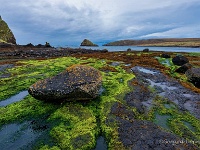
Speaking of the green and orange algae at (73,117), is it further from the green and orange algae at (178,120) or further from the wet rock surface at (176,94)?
the wet rock surface at (176,94)

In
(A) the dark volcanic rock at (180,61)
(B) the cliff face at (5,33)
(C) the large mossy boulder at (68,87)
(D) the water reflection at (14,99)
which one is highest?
(B) the cliff face at (5,33)

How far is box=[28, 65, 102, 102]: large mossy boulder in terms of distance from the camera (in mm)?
13688

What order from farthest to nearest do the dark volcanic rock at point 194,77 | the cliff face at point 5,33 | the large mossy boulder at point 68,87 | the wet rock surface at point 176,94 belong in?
the cliff face at point 5,33 → the dark volcanic rock at point 194,77 → the wet rock surface at point 176,94 → the large mossy boulder at point 68,87

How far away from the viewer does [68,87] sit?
45.4ft

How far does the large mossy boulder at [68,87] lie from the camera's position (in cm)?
1369

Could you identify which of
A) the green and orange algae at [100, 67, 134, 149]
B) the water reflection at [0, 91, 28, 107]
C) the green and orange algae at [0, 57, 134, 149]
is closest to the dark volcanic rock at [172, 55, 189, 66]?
the green and orange algae at [100, 67, 134, 149]

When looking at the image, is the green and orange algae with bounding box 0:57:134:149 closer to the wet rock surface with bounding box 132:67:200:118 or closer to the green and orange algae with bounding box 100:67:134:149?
the green and orange algae with bounding box 100:67:134:149

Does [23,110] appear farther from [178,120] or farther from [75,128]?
[178,120]

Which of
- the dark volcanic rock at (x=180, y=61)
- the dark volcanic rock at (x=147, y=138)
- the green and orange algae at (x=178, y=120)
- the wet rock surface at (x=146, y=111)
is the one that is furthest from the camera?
the dark volcanic rock at (x=180, y=61)

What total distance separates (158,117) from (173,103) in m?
3.47

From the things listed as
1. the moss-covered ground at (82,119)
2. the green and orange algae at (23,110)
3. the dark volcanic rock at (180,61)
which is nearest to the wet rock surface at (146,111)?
the moss-covered ground at (82,119)

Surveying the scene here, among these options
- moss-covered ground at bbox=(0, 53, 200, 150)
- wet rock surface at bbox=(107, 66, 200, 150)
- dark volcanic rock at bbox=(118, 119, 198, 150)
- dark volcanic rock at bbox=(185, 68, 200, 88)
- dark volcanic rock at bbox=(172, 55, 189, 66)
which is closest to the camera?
dark volcanic rock at bbox=(118, 119, 198, 150)

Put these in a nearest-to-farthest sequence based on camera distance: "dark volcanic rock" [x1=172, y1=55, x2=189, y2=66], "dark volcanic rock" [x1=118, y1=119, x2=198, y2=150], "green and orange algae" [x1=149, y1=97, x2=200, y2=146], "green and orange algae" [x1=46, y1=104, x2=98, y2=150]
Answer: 1. "dark volcanic rock" [x1=118, y1=119, x2=198, y2=150]
2. "green and orange algae" [x1=46, y1=104, x2=98, y2=150]
3. "green and orange algae" [x1=149, y1=97, x2=200, y2=146]
4. "dark volcanic rock" [x1=172, y1=55, x2=189, y2=66]

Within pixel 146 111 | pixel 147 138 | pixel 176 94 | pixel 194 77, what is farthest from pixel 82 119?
pixel 194 77
